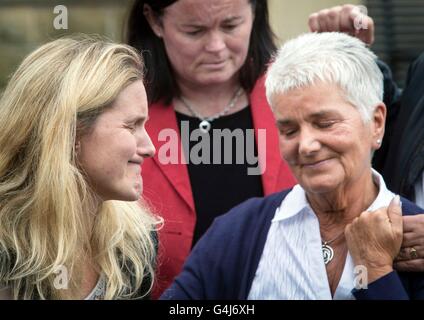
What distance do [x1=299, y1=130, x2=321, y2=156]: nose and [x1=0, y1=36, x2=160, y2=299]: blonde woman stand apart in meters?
0.40

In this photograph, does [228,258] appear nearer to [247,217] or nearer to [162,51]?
[247,217]

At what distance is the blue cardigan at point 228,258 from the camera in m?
2.68

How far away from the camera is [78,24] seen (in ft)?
17.3

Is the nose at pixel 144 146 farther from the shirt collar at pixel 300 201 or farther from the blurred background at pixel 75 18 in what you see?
the blurred background at pixel 75 18

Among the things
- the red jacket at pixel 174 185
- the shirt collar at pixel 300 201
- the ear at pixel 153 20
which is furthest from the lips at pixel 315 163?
the ear at pixel 153 20

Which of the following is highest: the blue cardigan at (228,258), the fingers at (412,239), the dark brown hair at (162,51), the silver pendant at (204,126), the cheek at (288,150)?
the dark brown hair at (162,51)

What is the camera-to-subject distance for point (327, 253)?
2660 millimetres

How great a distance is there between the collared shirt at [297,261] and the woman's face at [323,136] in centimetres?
9

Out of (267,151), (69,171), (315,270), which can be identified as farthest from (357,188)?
(69,171)

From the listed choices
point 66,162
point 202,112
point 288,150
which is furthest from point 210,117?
point 66,162

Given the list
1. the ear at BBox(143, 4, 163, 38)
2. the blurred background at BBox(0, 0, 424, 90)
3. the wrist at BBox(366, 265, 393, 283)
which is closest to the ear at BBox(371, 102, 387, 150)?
the wrist at BBox(366, 265, 393, 283)

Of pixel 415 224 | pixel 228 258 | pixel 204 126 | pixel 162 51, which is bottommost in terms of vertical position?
pixel 228 258

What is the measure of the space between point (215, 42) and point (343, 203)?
2.47 ft

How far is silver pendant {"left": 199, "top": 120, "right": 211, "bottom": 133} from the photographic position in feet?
10.6
